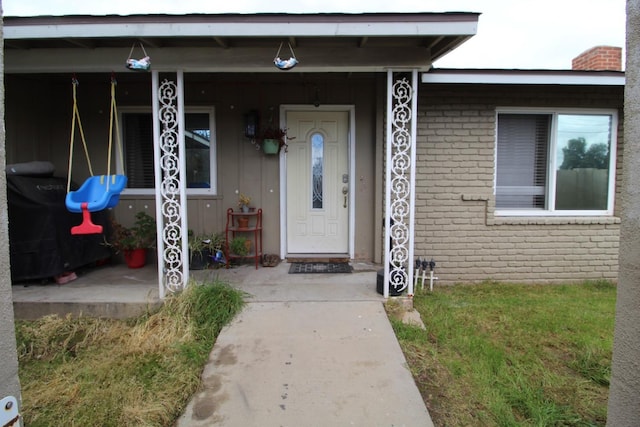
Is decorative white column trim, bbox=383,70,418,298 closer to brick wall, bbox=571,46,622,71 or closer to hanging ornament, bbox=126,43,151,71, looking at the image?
hanging ornament, bbox=126,43,151,71

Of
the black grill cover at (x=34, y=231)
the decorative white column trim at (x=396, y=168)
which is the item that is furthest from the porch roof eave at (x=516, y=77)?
the black grill cover at (x=34, y=231)

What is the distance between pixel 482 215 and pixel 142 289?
4308 mm

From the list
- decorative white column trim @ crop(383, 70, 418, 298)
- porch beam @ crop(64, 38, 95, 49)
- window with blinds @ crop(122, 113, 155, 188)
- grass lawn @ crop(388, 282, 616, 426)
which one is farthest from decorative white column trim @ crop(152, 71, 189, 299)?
grass lawn @ crop(388, 282, 616, 426)

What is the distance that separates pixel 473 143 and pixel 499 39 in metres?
10.1

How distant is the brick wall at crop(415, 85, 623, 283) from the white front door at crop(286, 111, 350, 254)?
109cm

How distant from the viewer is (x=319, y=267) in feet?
16.8

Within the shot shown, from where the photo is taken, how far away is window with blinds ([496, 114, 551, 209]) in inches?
205

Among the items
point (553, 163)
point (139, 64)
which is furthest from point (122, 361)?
point (553, 163)

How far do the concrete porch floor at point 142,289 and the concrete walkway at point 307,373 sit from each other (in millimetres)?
374

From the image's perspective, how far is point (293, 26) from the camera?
3.35m

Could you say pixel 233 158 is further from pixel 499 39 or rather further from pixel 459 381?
pixel 499 39

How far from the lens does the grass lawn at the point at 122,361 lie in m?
2.39

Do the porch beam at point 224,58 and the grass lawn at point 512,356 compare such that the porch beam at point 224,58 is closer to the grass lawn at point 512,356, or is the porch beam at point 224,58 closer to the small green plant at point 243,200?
the small green plant at point 243,200

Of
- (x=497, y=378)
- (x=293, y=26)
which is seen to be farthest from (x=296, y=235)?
(x=497, y=378)
